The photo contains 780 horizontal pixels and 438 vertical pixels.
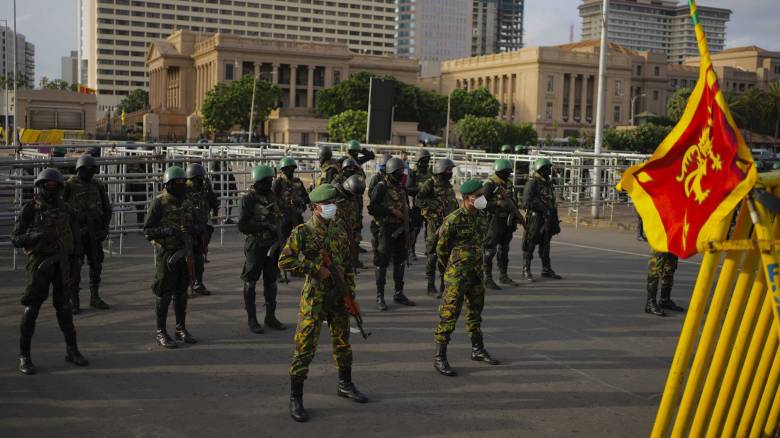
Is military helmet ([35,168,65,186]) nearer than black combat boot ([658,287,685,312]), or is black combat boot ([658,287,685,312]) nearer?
military helmet ([35,168,65,186])

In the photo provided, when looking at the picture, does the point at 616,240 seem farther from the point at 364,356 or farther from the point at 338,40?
the point at 338,40

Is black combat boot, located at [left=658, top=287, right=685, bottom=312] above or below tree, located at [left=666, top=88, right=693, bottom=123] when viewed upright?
below

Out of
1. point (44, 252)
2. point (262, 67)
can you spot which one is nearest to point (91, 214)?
point (44, 252)

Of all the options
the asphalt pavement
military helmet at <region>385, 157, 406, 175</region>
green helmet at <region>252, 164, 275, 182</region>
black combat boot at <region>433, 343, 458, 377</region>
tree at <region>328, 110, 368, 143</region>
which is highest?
tree at <region>328, 110, 368, 143</region>

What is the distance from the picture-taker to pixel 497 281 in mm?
12695

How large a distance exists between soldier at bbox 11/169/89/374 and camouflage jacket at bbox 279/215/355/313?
2.46 m

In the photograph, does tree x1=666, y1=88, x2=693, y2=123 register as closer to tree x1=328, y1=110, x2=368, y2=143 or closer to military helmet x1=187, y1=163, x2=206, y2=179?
tree x1=328, y1=110, x2=368, y2=143

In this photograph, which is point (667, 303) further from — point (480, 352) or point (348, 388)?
point (348, 388)

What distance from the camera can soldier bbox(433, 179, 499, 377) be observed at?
7.43 m

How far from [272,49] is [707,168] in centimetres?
10898

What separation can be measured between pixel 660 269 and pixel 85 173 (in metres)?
7.24

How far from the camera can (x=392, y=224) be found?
10977 mm

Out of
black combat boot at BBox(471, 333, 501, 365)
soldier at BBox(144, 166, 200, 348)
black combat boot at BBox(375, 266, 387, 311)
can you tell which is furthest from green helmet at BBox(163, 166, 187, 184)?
black combat boot at BBox(471, 333, 501, 365)

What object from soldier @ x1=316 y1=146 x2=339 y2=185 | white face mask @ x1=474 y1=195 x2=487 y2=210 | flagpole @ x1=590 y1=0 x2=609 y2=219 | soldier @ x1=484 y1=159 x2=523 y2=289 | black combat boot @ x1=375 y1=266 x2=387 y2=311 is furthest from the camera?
flagpole @ x1=590 y1=0 x2=609 y2=219
